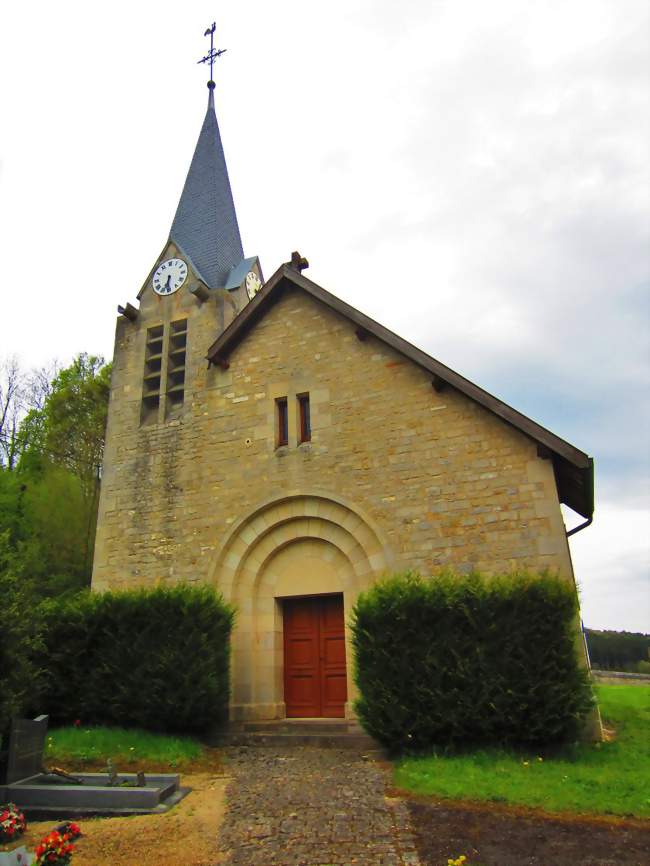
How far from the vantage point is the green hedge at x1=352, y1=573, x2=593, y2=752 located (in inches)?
344

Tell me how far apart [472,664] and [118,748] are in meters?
5.46

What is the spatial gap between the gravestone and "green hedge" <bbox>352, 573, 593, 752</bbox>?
170 inches

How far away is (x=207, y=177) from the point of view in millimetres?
19891

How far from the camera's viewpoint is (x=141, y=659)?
423 inches

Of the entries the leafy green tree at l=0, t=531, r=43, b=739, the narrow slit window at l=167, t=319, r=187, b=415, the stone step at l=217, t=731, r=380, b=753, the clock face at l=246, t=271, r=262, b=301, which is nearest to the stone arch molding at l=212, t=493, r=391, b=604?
the stone step at l=217, t=731, r=380, b=753

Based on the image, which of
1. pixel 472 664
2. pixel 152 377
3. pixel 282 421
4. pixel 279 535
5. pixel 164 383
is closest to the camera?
pixel 472 664

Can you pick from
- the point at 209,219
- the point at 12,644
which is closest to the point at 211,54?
the point at 209,219

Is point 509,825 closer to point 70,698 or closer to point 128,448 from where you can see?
point 70,698

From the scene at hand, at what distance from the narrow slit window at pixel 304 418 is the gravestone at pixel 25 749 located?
7.14m

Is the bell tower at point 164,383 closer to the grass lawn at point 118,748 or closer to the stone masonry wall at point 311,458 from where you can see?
the stone masonry wall at point 311,458

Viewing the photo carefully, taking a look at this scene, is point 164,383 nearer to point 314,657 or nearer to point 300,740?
point 314,657

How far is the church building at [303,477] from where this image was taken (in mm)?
11266

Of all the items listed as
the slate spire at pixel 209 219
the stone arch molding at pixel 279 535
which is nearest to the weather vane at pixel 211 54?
the slate spire at pixel 209 219

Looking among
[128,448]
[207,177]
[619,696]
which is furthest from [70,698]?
[207,177]
